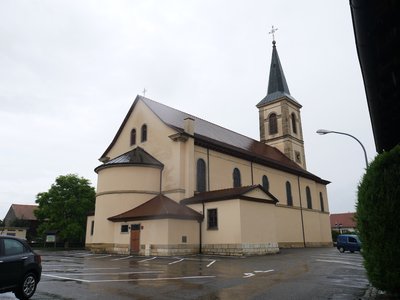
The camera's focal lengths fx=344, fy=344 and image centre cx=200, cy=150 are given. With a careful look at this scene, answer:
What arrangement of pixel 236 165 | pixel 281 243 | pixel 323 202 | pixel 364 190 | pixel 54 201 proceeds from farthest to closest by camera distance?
1. pixel 323 202
2. pixel 54 201
3. pixel 281 243
4. pixel 236 165
5. pixel 364 190

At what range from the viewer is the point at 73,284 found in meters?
10.1

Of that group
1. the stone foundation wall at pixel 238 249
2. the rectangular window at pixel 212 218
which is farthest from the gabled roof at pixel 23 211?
the stone foundation wall at pixel 238 249

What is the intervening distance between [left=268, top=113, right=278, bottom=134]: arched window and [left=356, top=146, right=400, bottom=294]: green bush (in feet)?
141

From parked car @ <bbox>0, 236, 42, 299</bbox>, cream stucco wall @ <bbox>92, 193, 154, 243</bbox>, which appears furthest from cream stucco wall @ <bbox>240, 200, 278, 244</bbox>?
parked car @ <bbox>0, 236, 42, 299</bbox>

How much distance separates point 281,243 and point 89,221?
1959 centimetres

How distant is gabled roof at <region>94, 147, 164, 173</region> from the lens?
28.4 m

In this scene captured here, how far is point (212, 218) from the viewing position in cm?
2550

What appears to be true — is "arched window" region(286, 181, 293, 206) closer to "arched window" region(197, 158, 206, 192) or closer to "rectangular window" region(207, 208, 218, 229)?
"arched window" region(197, 158, 206, 192)

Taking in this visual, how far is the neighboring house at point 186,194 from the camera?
956 inches

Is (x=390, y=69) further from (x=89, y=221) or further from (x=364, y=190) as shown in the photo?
(x=89, y=221)

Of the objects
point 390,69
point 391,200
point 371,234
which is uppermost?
point 390,69

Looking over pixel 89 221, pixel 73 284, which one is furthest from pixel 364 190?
pixel 89 221

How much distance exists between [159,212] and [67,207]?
23.7m

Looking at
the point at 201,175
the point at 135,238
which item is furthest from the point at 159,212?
the point at 201,175
